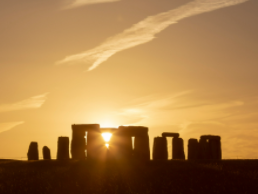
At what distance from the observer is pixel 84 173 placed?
A: 23.0 meters

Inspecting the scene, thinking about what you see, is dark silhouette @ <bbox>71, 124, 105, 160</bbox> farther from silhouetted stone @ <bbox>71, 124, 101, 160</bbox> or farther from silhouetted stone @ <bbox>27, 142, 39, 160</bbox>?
silhouetted stone @ <bbox>27, 142, 39, 160</bbox>

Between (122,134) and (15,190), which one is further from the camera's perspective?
(122,134)

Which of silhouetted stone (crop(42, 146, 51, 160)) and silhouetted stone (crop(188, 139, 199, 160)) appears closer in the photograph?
silhouetted stone (crop(188, 139, 199, 160))

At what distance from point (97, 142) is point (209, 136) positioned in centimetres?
962

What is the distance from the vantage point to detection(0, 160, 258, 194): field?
1914 centimetres

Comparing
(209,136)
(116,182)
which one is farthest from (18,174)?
(209,136)

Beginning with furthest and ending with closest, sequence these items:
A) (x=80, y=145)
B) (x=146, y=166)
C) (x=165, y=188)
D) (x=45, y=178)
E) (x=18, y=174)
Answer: (x=80, y=145) < (x=146, y=166) < (x=18, y=174) < (x=45, y=178) < (x=165, y=188)

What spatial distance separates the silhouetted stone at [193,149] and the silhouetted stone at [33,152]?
12.9m

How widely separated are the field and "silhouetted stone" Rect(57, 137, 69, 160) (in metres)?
7.83

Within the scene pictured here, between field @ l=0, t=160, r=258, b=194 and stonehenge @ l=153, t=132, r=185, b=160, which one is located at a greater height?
stonehenge @ l=153, t=132, r=185, b=160

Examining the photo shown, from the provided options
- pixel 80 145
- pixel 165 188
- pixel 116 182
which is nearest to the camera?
pixel 165 188

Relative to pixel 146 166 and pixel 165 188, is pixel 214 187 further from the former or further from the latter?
pixel 146 166

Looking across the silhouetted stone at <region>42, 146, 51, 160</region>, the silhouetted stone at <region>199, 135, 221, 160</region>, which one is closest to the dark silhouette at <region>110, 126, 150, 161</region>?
the silhouetted stone at <region>199, 135, 221, 160</region>

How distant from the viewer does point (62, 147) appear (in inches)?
1359
